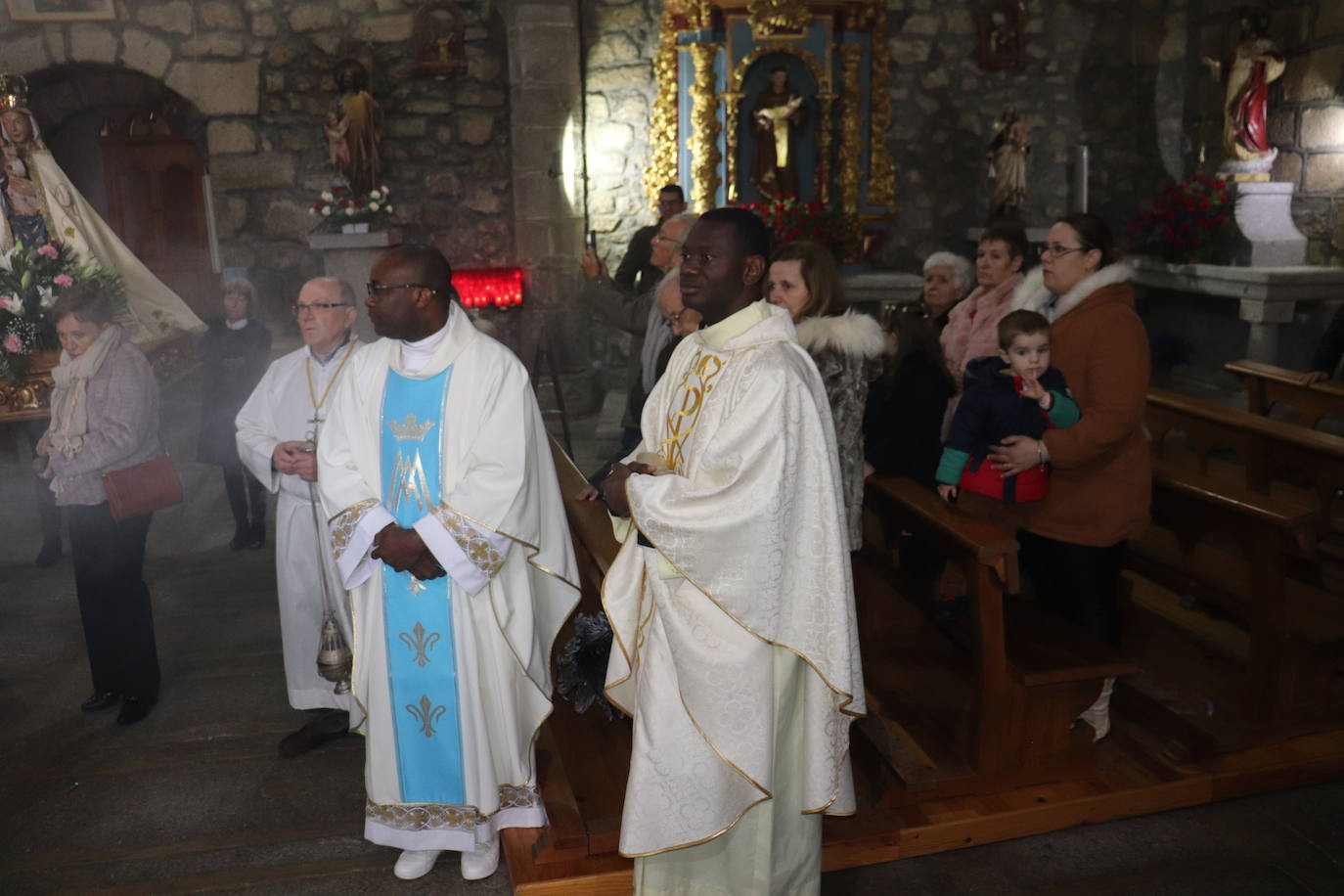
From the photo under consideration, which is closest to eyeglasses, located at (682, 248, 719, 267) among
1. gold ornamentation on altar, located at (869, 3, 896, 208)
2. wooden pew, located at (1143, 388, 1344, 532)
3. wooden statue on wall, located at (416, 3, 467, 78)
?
wooden pew, located at (1143, 388, 1344, 532)

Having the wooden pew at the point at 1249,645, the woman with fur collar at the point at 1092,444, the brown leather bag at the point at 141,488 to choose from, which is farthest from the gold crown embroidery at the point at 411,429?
the wooden pew at the point at 1249,645

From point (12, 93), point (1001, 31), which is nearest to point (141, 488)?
point (12, 93)

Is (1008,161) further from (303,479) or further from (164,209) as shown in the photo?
(303,479)

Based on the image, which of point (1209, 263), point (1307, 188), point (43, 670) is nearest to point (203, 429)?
point (43, 670)

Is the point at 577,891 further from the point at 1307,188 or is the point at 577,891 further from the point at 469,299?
the point at 1307,188

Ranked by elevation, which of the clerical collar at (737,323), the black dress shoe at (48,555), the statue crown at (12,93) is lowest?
the black dress shoe at (48,555)

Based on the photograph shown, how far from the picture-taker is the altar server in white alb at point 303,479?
3.51 m

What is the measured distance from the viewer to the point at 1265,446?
4.79 meters

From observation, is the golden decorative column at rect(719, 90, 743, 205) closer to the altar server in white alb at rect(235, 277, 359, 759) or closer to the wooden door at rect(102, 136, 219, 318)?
the wooden door at rect(102, 136, 219, 318)

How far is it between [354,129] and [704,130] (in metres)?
2.71

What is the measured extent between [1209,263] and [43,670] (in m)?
8.56

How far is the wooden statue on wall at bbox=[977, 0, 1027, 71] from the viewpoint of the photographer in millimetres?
9539

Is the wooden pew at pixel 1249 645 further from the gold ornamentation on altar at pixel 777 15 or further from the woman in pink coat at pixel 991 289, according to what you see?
the gold ornamentation on altar at pixel 777 15

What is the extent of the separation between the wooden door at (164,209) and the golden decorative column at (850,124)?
17.4 ft
